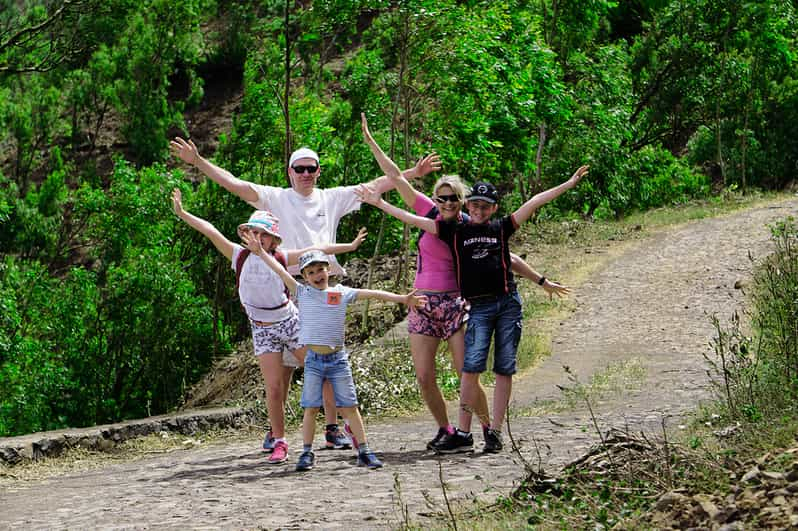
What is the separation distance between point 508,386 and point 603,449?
173 cm

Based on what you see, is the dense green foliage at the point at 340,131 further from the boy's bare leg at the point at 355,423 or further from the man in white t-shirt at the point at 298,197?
the boy's bare leg at the point at 355,423

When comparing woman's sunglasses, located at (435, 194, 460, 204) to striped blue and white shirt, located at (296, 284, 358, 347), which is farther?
woman's sunglasses, located at (435, 194, 460, 204)

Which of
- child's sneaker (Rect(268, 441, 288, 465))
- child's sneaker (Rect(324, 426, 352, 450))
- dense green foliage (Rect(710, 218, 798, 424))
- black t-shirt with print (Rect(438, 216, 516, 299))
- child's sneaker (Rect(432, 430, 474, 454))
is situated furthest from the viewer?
child's sneaker (Rect(324, 426, 352, 450))

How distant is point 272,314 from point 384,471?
5.20ft

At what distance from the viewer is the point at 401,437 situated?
32.7 ft

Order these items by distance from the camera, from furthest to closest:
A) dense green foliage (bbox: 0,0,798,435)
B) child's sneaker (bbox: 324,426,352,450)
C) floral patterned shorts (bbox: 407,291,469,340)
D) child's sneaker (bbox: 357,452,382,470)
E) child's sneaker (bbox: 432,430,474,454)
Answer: dense green foliage (bbox: 0,0,798,435) → child's sneaker (bbox: 324,426,352,450) → floral patterned shorts (bbox: 407,291,469,340) → child's sneaker (bbox: 432,430,474,454) → child's sneaker (bbox: 357,452,382,470)

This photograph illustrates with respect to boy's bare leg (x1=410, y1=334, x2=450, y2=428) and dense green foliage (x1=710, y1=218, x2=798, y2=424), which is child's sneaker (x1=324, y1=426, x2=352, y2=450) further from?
dense green foliage (x1=710, y1=218, x2=798, y2=424)

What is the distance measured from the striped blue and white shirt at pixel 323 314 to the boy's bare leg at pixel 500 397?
3.73ft

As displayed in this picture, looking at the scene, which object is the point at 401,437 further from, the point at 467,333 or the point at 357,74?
the point at 357,74

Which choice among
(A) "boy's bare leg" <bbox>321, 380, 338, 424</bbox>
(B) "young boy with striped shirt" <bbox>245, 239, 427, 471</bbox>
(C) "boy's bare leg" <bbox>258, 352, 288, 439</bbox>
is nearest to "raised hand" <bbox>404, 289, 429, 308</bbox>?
(B) "young boy with striped shirt" <bbox>245, 239, 427, 471</bbox>

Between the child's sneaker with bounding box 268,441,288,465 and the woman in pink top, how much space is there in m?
1.09

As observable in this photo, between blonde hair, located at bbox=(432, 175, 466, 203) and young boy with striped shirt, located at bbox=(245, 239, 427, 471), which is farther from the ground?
blonde hair, located at bbox=(432, 175, 466, 203)

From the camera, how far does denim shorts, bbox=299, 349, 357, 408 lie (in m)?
A: 8.16

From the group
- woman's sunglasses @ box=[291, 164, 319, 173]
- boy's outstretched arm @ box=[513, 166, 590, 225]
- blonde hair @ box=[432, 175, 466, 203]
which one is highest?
woman's sunglasses @ box=[291, 164, 319, 173]
